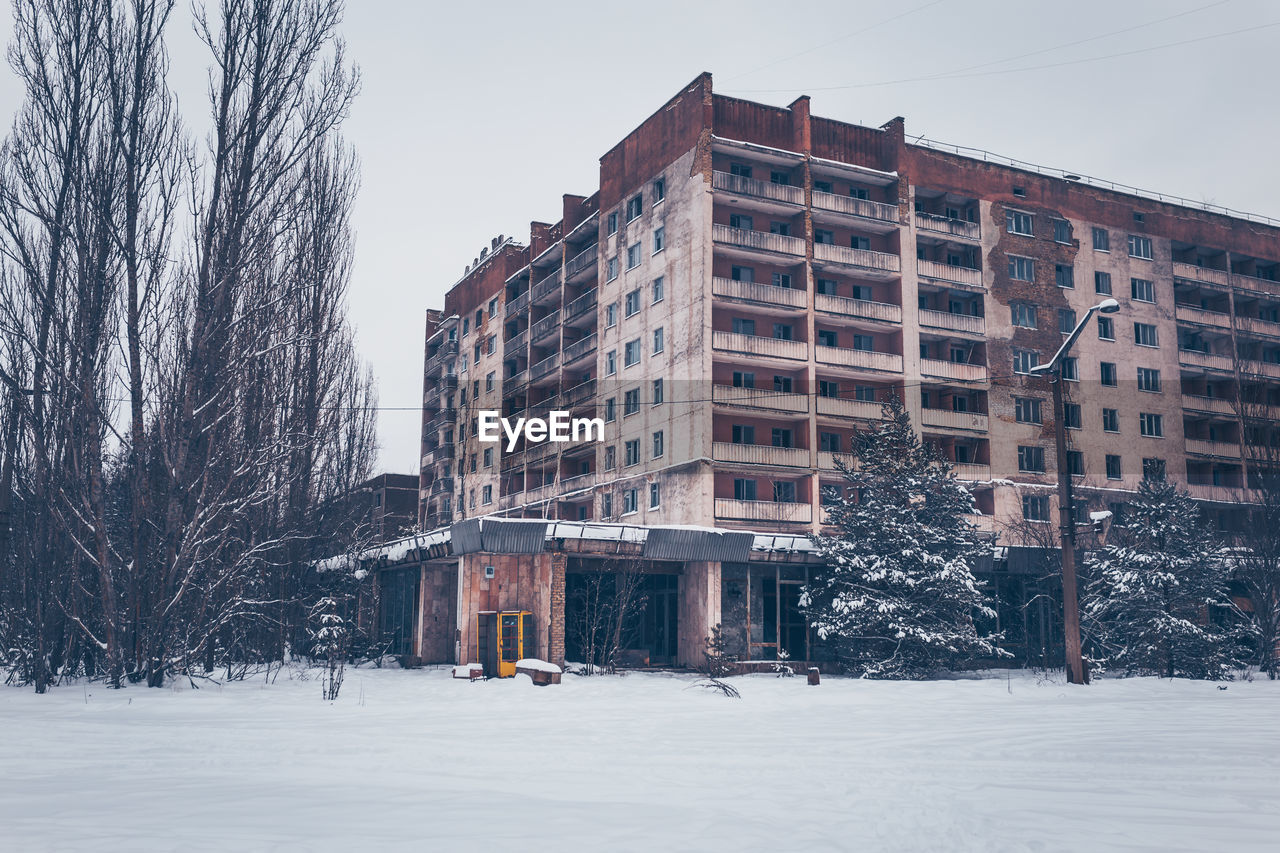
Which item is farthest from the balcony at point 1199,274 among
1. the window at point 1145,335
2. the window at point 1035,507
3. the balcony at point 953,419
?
the balcony at point 953,419

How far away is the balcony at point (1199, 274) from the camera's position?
186 ft

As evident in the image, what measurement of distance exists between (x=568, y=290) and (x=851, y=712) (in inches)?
1605

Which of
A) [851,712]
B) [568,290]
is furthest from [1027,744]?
[568,290]

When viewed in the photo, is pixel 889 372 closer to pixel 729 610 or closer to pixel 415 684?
pixel 729 610

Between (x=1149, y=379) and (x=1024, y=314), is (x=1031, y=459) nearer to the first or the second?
(x=1024, y=314)

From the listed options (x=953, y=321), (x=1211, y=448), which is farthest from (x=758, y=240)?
(x=1211, y=448)

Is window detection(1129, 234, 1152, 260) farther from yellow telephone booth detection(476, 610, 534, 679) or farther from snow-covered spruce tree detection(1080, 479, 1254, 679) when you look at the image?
yellow telephone booth detection(476, 610, 534, 679)

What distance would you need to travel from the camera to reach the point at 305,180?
97.3ft

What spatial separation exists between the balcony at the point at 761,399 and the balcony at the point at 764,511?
419 centimetres

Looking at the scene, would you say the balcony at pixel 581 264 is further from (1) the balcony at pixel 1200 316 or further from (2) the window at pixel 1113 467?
(1) the balcony at pixel 1200 316

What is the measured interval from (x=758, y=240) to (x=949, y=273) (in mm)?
10515

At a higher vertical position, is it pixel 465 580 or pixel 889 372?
pixel 889 372

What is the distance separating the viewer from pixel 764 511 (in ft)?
140

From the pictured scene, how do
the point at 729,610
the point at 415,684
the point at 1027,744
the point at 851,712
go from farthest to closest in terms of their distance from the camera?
1. the point at 729,610
2. the point at 415,684
3. the point at 851,712
4. the point at 1027,744
